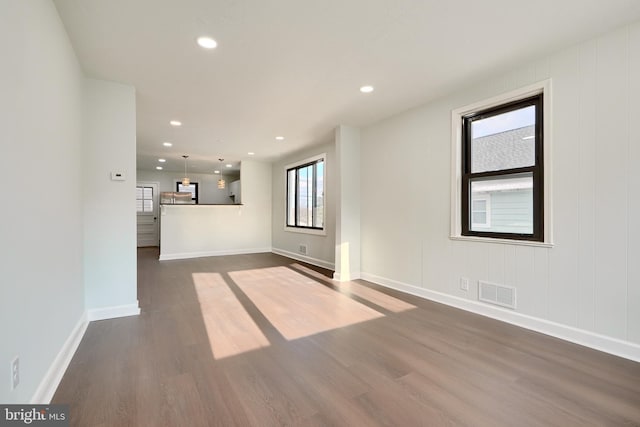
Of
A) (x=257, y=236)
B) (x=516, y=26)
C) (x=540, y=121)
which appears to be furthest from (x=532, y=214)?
(x=257, y=236)

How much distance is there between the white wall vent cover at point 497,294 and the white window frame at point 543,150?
0.46 metres

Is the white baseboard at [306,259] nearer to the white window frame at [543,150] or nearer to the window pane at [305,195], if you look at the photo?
the window pane at [305,195]

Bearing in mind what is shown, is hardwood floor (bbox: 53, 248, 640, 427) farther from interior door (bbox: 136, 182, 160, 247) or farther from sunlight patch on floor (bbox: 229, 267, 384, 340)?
interior door (bbox: 136, 182, 160, 247)

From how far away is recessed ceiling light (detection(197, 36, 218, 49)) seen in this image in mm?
2332

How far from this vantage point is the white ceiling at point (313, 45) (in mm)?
2002

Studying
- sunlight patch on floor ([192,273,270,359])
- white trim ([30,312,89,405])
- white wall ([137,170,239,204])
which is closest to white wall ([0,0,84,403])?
white trim ([30,312,89,405])

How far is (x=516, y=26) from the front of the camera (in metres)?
2.18

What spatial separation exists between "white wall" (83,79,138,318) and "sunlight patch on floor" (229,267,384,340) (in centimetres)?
150

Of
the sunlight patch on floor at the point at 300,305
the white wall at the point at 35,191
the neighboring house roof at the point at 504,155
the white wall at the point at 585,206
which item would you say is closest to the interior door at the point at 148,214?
the sunlight patch on floor at the point at 300,305

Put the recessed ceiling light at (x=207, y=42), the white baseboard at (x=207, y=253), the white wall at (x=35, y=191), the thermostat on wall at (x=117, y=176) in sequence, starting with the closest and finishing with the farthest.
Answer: the white wall at (x=35, y=191) < the recessed ceiling light at (x=207, y=42) < the thermostat on wall at (x=117, y=176) < the white baseboard at (x=207, y=253)

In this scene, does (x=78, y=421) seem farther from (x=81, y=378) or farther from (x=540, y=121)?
(x=540, y=121)

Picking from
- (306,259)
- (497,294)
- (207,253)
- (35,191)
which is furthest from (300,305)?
(207,253)

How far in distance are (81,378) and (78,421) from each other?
0.53 meters

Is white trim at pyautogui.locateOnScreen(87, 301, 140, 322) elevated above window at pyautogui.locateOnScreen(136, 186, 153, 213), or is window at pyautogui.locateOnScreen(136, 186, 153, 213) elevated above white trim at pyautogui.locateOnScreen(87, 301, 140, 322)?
window at pyautogui.locateOnScreen(136, 186, 153, 213)
